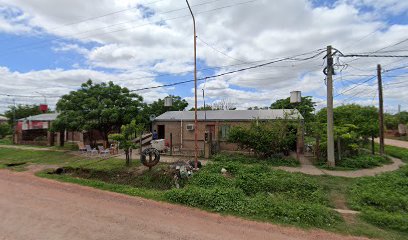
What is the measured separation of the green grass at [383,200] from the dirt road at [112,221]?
1.72 metres

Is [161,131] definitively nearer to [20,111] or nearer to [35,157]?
[35,157]

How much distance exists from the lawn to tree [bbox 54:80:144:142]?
6.02 metres

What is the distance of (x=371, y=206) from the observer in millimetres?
7473

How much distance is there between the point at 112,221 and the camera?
6.30m

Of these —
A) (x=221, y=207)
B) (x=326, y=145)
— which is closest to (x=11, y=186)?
(x=221, y=207)

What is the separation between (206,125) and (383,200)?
1377 cm

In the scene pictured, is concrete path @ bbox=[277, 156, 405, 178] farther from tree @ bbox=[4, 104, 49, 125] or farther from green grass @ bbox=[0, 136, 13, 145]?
tree @ bbox=[4, 104, 49, 125]

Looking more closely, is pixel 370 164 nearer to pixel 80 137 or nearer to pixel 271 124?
pixel 271 124

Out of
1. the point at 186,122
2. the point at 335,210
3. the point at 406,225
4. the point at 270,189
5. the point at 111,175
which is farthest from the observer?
the point at 186,122

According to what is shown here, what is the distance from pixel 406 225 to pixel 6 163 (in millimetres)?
20155

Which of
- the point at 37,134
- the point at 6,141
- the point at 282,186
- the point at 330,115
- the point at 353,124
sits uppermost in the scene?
the point at 330,115

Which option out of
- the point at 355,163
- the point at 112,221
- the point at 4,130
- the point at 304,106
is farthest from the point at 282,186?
Answer: the point at 4,130

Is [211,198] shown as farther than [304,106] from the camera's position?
No

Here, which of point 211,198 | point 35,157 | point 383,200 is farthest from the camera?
point 35,157
